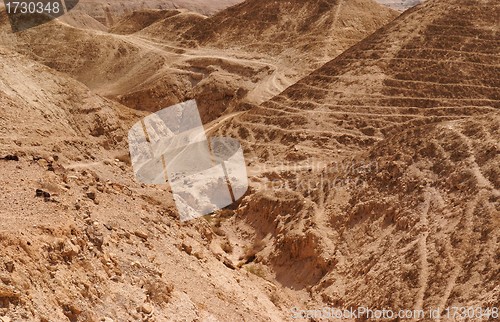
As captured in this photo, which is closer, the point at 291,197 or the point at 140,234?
the point at 140,234

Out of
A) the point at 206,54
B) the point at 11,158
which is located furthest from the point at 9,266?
the point at 206,54

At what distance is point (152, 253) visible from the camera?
1006 centimetres

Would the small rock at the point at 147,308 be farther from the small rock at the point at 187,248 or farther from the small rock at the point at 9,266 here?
the small rock at the point at 187,248

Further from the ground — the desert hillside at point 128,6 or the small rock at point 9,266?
the small rock at point 9,266

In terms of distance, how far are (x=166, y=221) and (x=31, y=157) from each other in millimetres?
2764

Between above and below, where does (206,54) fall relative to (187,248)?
below

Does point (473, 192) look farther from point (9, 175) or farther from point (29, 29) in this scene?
point (29, 29)

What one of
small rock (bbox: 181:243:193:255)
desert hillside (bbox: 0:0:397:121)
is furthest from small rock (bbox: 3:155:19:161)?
desert hillside (bbox: 0:0:397:121)

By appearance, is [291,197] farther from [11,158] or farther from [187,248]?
[11,158]

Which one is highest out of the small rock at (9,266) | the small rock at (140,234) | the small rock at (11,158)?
the small rock at (9,266)

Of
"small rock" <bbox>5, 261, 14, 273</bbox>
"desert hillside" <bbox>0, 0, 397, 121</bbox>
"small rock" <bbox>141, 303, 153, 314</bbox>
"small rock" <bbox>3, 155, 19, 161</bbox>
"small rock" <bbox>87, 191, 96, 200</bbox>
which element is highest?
"small rock" <bbox>5, 261, 14, 273</bbox>

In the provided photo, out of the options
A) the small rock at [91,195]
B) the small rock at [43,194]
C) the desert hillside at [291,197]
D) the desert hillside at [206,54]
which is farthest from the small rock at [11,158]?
the desert hillside at [206,54]

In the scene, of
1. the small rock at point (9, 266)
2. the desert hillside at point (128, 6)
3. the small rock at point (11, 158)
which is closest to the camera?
the small rock at point (9, 266)

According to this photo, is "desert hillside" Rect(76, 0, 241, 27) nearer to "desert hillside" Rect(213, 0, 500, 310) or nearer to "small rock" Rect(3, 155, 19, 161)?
"desert hillside" Rect(213, 0, 500, 310)
